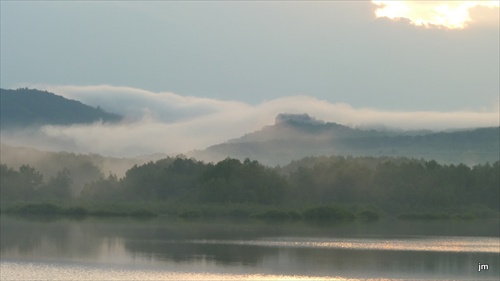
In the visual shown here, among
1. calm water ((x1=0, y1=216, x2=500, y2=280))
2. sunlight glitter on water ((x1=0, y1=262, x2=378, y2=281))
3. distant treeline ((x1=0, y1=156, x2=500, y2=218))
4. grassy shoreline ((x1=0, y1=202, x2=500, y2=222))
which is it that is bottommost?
sunlight glitter on water ((x1=0, y1=262, x2=378, y2=281))

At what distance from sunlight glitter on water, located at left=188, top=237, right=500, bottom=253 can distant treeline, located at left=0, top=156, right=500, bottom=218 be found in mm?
38158

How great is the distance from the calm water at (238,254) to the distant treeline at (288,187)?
31593 millimetres

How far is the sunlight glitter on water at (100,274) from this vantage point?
37.0 metres

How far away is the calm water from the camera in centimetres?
3941

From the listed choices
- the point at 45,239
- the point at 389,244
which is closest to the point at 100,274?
the point at 45,239

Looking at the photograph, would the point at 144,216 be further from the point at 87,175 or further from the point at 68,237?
the point at 87,175

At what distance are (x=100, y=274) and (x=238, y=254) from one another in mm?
10801

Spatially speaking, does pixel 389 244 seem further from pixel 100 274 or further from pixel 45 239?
pixel 100 274

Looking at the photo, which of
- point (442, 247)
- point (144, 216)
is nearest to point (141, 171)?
point (144, 216)

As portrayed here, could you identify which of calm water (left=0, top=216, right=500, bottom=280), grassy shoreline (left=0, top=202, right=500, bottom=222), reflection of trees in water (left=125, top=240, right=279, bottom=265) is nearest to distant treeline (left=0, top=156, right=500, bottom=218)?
grassy shoreline (left=0, top=202, right=500, bottom=222)

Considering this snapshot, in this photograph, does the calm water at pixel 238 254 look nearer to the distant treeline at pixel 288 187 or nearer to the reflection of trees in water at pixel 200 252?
the reflection of trees in water at pixel 200 252

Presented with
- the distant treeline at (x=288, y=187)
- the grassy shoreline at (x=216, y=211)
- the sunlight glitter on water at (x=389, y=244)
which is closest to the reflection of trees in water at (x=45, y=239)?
the sunlight glitter on water at (x=389, y=244)

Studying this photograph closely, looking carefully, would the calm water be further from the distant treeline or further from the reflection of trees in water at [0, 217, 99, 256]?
the distant treeline

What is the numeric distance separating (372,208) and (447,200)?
34.1ft
